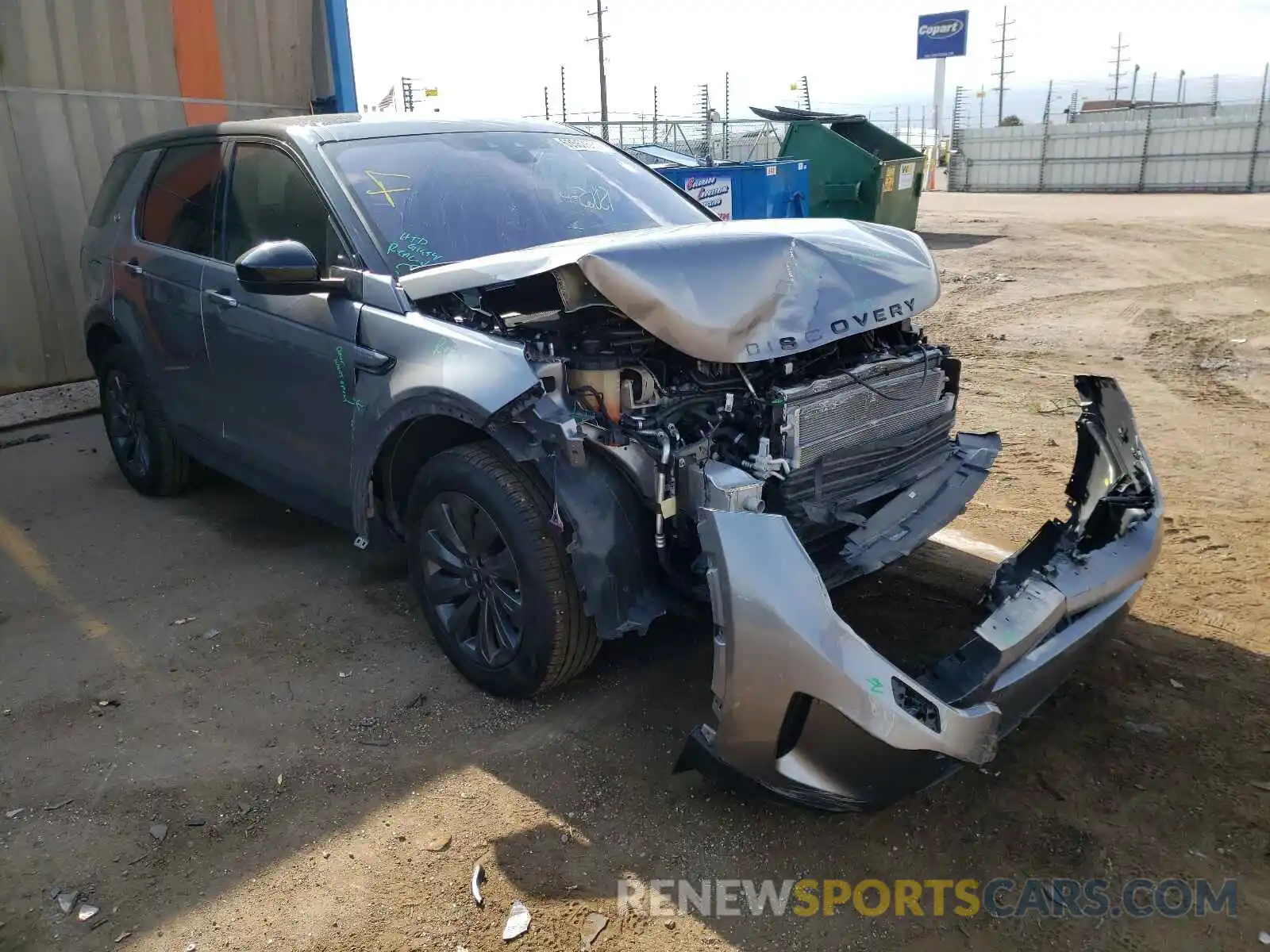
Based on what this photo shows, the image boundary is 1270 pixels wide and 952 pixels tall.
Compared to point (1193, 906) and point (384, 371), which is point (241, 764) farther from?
point (1193, 906)

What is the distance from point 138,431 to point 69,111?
3.47 meters

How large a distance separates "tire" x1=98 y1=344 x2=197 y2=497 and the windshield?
2.03 meters

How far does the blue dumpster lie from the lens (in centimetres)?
1058

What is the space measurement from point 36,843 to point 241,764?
583mm

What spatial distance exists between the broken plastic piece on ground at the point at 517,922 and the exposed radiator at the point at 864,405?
1479 mm

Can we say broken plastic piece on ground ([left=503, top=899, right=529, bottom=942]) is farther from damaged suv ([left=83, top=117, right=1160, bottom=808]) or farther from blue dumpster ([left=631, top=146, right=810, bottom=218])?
blue dumpster ([left=631, top=146, right=810, bottom=218])

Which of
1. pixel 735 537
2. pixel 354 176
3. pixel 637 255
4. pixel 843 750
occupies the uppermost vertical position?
pixel 354 176

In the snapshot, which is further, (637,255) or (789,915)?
(637,255)

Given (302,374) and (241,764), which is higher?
(302,374)

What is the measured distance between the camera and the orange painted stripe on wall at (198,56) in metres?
7.90

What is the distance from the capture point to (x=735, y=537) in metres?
2.47

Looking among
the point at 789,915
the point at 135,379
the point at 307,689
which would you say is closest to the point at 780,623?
the point at 789,915

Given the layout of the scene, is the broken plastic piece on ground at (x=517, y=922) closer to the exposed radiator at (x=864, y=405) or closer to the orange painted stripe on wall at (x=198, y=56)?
the exposed radiator at (x=864, y=405)

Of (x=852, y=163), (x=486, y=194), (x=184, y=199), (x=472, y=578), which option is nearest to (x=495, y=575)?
(x=472, y=578)
